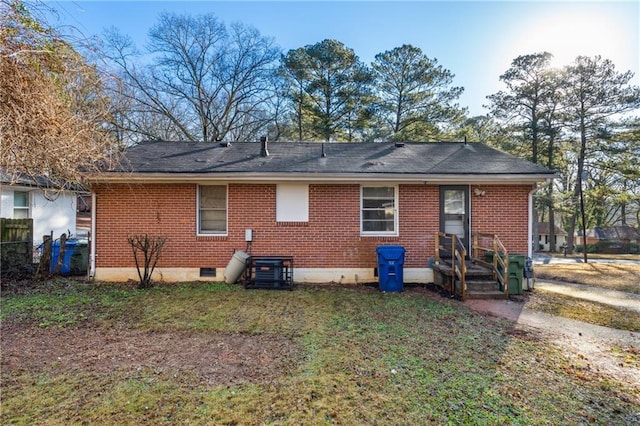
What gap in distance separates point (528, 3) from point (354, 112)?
12.1 m

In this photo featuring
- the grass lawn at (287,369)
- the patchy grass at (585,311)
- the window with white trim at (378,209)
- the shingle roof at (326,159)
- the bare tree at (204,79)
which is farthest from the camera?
the bare tree at (204,79)

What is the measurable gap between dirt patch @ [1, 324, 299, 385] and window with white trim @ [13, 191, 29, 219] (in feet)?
30.7

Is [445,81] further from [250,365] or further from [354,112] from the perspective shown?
[250,365]

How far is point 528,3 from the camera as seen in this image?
311 inches

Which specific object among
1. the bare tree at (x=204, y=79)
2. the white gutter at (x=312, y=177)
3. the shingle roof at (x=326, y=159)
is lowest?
the white gutter at (x=312, y=177)

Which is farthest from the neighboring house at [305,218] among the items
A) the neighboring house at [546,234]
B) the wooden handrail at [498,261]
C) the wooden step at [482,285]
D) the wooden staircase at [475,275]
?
the neighboring house at [546,234]

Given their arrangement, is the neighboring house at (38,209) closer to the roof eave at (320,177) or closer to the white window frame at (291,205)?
the roof eave at (320,177)

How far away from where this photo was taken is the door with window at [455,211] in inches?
312

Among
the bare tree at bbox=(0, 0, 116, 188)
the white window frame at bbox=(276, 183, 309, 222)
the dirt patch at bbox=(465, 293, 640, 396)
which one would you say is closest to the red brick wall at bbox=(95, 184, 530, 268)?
the white window frame at bbox=(276, 183, 309, 222)

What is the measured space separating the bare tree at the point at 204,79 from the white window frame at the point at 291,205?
14.6m

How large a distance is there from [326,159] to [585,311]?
684 centimetres

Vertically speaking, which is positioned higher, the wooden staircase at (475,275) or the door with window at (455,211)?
the door with window at (455,211)

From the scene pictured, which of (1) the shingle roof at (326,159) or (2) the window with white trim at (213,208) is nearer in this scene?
(1) the shingle roof at (326,159)

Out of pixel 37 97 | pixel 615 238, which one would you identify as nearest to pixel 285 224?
pixel 37 97
